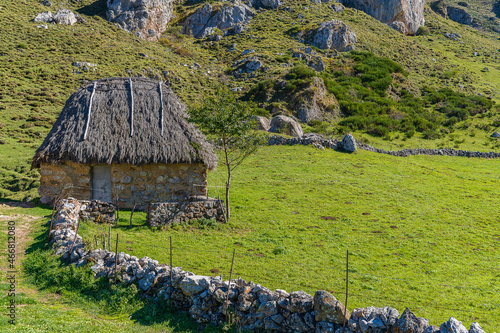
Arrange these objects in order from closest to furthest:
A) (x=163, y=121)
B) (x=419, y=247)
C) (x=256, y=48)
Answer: (x=419, y=247) < (x=163, y=121) < (x=256, y=48)

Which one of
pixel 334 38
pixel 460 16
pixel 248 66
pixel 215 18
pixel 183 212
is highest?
pixel 460 16

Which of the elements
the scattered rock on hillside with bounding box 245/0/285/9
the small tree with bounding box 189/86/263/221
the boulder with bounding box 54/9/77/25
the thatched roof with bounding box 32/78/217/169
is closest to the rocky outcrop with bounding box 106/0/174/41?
the boulder with bounding box 54/9/77/25

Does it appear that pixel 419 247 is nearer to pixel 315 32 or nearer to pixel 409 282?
pixel 409 282

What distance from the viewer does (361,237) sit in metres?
12.9

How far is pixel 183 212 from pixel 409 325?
9.04 meters

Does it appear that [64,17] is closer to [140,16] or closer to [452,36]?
[140,16]

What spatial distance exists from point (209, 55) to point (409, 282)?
177ft

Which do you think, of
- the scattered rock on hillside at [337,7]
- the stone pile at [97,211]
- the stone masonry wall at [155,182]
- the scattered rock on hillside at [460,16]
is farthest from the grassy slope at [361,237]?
the scattered rock on hillside at [460,16]

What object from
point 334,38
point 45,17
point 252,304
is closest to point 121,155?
point 252,304

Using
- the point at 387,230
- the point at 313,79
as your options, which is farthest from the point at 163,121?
the point at 313,79

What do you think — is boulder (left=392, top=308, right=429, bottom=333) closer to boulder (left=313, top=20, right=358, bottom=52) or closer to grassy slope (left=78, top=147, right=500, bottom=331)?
grassy slope (left=78, top=147, right=500, bottom=331)

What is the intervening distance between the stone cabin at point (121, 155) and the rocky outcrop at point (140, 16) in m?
48.9

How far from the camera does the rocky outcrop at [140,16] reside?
192 ft

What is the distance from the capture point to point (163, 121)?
15.5 meters
